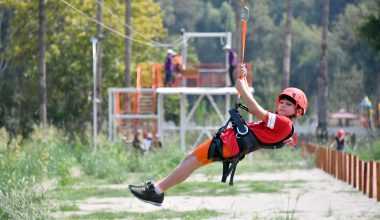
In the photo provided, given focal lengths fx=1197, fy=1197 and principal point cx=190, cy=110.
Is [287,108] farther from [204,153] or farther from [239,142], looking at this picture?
[204,153]

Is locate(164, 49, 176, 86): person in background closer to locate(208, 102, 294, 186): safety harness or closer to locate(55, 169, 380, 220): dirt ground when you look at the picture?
locate(55, 169, 380, 220): dirt ground

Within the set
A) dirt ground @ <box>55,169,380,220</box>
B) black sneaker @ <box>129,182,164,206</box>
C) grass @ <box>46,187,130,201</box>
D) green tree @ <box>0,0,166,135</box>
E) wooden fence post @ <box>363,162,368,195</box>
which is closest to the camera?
black sneaker @ <box>129,182,164,206</box>

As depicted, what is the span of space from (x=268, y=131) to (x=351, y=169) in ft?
54.7

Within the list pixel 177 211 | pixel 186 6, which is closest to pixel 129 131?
pixel 177 211

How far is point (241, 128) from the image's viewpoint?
14297 millimetres

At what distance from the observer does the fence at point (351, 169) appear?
25797 mm

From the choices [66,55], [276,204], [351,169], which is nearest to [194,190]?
[351,169]

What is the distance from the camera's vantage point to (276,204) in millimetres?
24141

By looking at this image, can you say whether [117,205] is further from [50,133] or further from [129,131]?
[129,131]

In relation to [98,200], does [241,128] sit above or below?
above

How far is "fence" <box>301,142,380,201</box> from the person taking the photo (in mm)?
25797

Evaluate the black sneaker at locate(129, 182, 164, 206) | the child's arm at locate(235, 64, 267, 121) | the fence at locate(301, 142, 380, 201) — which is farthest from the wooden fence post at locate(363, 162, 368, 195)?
the black sneaker at locate(129, 182, 164, 206)

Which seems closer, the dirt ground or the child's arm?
the child's arm

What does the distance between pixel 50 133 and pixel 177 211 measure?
1288cm
